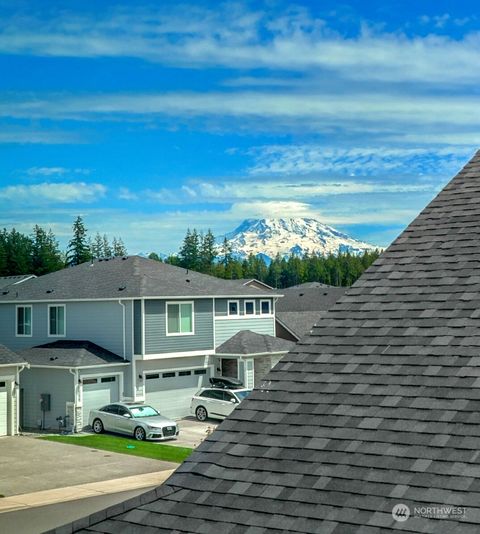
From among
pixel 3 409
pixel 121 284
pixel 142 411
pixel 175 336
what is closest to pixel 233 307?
pixel 175 336

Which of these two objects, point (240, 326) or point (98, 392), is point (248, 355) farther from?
point (98, 392)

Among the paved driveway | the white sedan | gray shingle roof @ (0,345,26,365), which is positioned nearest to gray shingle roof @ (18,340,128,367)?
gray shingle roof @ (0,345,26,365)

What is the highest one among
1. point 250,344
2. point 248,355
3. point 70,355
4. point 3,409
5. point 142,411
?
point 250,344

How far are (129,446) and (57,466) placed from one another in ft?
12.1

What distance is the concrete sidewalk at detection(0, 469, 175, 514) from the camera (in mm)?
19656

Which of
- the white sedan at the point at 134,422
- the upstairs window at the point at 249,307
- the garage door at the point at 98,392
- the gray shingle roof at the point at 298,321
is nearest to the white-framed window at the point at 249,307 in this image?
the upstairs window at the point at 249,307

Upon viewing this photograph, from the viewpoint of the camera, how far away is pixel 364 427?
5.62 meters

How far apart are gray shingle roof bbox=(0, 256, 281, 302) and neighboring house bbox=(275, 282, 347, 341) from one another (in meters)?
9.59

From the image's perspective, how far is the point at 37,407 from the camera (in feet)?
105

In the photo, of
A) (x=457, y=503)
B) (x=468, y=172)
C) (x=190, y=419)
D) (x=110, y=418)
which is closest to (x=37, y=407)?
Result: (x=110, y=418)

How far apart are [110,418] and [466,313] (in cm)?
2529

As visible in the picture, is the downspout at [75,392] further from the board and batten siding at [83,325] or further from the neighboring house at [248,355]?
the neighboring house at [248,355]

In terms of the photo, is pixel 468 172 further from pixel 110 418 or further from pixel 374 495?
pixel 110 418

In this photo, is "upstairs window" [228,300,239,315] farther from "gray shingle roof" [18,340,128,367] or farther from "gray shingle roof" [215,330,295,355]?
"gray shingle roof" [18,340,128,367]
